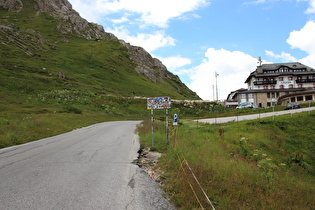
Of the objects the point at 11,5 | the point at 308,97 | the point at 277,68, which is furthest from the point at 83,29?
the point at 308,97

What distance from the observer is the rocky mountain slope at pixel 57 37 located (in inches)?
3885

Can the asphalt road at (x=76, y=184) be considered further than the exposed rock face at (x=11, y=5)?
No

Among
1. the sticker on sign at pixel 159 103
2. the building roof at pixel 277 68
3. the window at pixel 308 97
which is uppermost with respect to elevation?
the building roof at pixel 277 68

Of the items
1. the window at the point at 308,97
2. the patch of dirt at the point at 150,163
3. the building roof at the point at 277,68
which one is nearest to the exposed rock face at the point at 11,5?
the building roof at the point at 277,68

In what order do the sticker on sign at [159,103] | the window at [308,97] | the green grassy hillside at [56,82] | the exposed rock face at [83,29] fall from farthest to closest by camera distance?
1. the exposed rock face at [83,29]
2. the window at [308,97]
3. the green grassy hillside at [56,82]
4. the sticker on sign at [159,103]

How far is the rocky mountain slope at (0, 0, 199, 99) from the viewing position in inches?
3885

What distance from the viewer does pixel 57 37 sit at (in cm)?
13438

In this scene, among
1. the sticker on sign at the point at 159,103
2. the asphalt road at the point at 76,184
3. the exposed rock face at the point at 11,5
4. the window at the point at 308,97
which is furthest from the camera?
the exposed rock face at the point at 11,5

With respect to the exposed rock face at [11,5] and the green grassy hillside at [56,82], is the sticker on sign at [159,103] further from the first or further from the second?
Answer: the exposed rock face at [11,5]

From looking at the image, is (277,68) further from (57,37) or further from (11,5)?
(11,5)

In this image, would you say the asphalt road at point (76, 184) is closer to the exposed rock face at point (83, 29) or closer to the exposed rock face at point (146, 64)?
the exposed rock face at point (146, 64)

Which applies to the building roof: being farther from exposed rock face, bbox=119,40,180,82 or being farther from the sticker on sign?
the sticker on sign

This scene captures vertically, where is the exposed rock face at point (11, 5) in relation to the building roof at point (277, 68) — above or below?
above

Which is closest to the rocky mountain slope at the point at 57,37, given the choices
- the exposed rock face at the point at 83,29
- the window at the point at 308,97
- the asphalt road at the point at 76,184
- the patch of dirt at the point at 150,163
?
the exposed rock face at the point at 83,29
